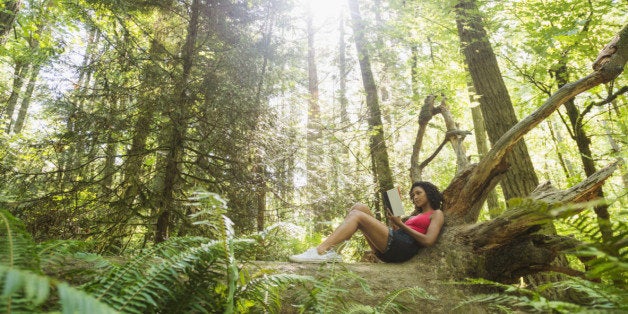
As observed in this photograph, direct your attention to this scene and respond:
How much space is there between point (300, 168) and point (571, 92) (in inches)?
184

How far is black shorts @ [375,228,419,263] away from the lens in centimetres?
419

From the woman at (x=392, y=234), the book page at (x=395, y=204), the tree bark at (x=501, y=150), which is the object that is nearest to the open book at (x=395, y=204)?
the book page at (x=395, y=204)

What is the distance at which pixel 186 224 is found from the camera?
17.0 feet

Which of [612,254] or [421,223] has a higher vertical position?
[421,223]

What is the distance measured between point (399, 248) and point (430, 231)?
1.45 feet

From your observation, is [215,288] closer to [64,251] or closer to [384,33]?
[64,251]

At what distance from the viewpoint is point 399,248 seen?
420 cm

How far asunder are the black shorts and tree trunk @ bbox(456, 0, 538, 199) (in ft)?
6.92

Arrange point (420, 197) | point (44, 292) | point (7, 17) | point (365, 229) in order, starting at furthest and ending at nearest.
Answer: point (7, 17) < point (420, 197) < point (365, 229) < point (44, 292)

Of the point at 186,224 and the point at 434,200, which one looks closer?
the point at 434,200

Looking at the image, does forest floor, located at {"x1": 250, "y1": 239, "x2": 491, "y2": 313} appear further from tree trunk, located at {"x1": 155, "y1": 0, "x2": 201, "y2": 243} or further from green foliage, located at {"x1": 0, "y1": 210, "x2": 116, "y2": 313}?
tree trunk, located at {"x1": 155, "y1": 0, "x2": 201, "y2": 243}

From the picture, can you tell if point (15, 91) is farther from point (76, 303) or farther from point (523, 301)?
point (523, 301)

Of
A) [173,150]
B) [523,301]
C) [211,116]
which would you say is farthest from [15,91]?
[523,301]

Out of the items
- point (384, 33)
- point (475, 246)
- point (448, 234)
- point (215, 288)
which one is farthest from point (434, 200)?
point (384, 33)
